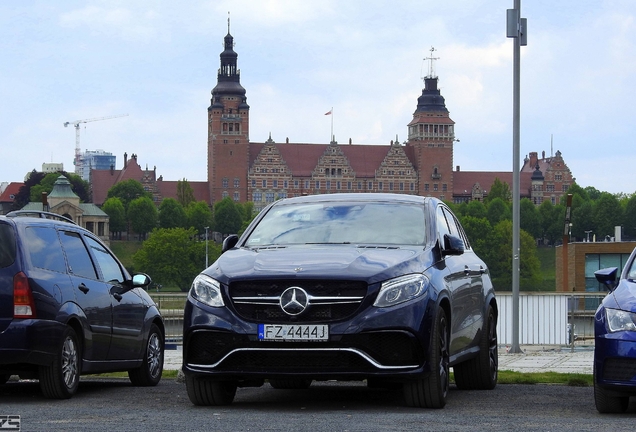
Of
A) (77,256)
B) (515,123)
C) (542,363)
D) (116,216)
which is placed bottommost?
(542,363)

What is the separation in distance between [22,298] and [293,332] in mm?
2349

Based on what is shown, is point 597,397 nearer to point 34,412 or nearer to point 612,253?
point 34,412

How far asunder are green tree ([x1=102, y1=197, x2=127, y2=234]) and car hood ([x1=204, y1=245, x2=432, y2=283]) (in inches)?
6874

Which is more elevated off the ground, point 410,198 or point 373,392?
point 410,198

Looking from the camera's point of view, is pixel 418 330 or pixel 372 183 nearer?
pixel 418 330

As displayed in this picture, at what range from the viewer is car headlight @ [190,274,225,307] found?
372 inches

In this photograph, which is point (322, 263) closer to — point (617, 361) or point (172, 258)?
point (617, 361)

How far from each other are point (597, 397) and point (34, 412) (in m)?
3.92

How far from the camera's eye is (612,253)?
239 ft

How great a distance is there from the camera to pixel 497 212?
17725 centimetres

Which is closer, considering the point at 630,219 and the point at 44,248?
the point at 44,248

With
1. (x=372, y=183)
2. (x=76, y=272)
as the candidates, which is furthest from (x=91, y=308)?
(x=372, y=183)

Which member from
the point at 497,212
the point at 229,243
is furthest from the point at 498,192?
the point at 229,243

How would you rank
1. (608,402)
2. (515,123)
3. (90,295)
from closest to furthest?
(608,402) < (90,295) < (515,123)
